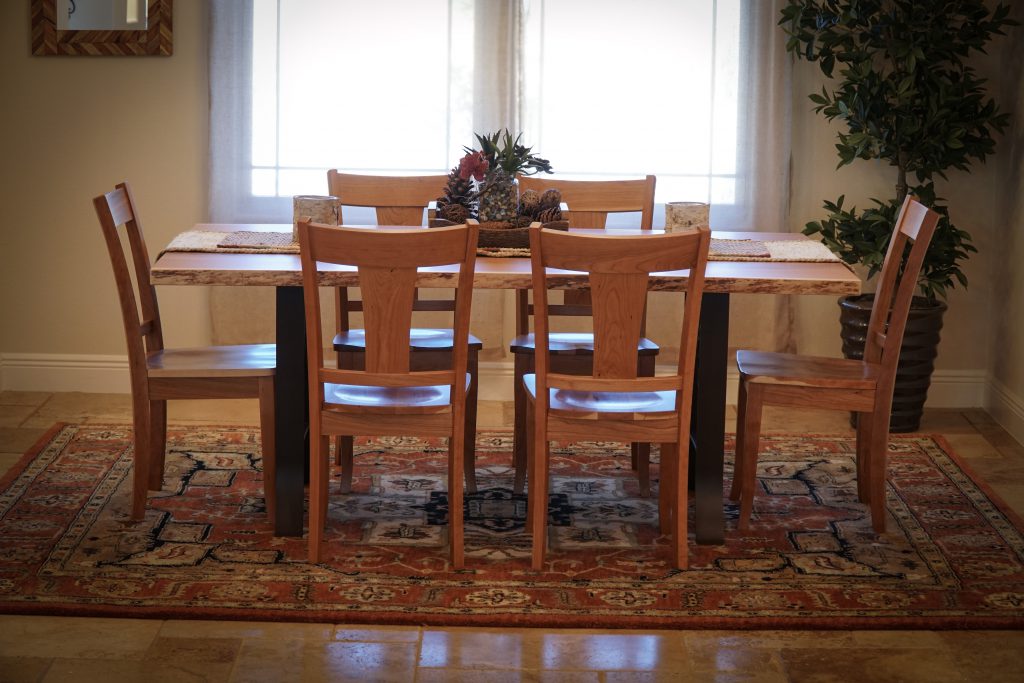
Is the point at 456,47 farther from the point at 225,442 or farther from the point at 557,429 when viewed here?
the point at 557,429

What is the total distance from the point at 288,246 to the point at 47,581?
43.2 inches

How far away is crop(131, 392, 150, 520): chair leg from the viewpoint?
3.31m

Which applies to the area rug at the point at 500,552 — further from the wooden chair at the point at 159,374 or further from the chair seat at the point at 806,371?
the chair seat at the point at 806,371

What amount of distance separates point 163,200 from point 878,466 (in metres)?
3.01

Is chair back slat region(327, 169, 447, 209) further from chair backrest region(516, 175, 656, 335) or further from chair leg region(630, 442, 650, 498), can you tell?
chair leg region(630, 442, 650, 498)

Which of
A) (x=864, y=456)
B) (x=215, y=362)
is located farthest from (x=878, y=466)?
(x=215, y=362)

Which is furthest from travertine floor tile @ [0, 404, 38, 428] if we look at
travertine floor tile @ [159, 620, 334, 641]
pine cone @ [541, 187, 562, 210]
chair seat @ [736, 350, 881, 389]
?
chair seat @ [736, 350, 881, 389]

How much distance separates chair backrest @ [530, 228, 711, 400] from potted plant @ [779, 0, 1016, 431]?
1.67 metres

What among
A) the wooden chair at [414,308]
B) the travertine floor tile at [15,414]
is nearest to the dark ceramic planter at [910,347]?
the wooden chair at [414,308]

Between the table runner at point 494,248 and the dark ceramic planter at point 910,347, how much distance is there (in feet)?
2.75

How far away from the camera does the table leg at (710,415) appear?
10.4ft

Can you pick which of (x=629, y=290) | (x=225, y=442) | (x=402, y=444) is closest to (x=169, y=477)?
(x=225, y=442)

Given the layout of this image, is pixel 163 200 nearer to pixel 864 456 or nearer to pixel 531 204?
pixel 531 204

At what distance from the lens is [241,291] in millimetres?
4895
